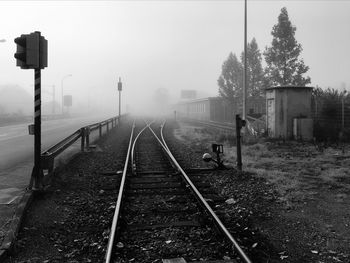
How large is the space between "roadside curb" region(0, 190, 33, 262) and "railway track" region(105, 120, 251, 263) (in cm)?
123

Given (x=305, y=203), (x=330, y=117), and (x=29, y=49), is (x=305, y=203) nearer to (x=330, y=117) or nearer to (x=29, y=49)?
(x=29, y=49)

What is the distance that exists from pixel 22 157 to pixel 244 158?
25.5 ft

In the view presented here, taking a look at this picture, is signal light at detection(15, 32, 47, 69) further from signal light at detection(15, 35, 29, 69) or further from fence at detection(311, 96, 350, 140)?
fence at detection(311, 96, 350, 140)

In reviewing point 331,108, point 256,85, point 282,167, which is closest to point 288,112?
point 331,108

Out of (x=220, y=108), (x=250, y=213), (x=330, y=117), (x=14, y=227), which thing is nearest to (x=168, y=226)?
(x=250, y=213)

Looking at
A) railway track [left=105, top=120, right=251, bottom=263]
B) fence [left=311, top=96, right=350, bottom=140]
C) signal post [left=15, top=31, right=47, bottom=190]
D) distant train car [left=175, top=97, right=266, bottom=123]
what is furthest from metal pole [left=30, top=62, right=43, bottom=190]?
distant train car [left=175, top=97, right=266, bottom=123]

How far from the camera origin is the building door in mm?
18406

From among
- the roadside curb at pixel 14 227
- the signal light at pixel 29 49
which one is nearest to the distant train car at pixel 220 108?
the signal light at pixel 29 49

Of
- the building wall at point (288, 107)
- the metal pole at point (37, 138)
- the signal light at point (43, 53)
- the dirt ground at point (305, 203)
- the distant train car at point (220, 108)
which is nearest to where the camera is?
the dirt ground at point (305, 203)

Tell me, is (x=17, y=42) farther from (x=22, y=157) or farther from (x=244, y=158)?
(x=244, y=158)

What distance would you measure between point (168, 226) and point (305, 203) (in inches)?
114

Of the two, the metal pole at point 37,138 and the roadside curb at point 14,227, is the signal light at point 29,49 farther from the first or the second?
the roadside curb at point 14,227

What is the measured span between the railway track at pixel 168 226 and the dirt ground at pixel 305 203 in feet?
2.39

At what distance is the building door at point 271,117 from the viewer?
1841 centimetres
